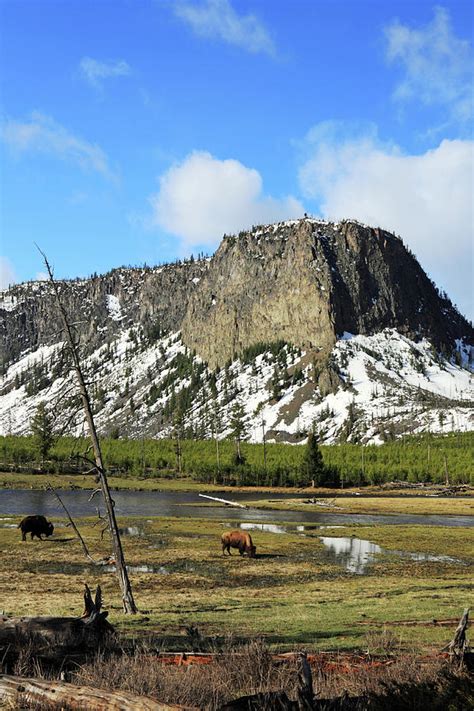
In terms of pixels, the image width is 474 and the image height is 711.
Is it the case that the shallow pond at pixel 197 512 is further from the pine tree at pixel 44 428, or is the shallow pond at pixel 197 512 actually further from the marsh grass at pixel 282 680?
the marsh grass at pixel 282 680

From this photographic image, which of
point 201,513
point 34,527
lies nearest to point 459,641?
point 34,527

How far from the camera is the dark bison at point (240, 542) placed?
4136 cm

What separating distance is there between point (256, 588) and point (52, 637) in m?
19.7

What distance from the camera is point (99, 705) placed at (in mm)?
8148

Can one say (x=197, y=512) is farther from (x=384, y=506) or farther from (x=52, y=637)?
(x=52, y=637)

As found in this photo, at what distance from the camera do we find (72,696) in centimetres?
850

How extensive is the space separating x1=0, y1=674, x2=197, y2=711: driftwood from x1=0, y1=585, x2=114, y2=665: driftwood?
1.45 meters

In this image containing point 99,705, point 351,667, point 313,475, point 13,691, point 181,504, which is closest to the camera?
point 99,705

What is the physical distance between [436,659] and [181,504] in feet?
288

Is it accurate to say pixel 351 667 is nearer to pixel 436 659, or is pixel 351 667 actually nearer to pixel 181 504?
pixel 436 659

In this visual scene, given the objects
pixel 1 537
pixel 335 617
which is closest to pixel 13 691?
pixel 335 617

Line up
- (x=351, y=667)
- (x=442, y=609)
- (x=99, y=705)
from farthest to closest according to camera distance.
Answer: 1. (x=442, y=609)
2. (x=351, y=667)
3. (x=99, y=705)

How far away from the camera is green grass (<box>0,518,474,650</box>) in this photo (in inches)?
696

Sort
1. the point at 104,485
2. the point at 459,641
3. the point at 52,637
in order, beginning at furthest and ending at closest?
the point at 104,485 → the point at 52,637 → the point at 459,641
